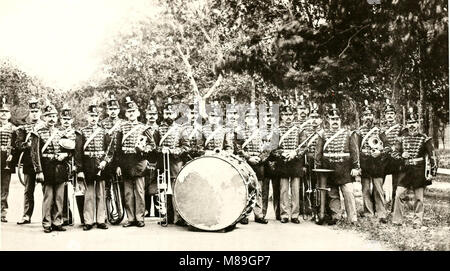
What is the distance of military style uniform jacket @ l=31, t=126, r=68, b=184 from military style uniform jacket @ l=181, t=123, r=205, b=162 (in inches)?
56.9

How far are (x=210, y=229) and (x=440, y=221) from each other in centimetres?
259

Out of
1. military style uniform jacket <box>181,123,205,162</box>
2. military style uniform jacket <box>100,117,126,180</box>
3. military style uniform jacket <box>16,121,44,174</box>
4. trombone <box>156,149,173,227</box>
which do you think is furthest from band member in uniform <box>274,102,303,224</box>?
military style uniform jacket <box>16,121,44,174</box>

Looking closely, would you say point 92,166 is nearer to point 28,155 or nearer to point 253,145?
point 28,155

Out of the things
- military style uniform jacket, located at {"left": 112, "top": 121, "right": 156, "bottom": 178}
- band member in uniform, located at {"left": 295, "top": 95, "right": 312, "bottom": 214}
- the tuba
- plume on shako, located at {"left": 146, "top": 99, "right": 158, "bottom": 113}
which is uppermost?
plume on shako, located at {"left": 146, "top": 99, "right": 158, "bottom": 113}

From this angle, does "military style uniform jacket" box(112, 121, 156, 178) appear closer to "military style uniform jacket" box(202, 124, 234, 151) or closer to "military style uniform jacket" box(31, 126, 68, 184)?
"military style uniform jacket" box(31, 126, 68, 184)

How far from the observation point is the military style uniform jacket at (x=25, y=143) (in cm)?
727

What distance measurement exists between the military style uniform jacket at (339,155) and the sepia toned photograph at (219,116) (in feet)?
0.05

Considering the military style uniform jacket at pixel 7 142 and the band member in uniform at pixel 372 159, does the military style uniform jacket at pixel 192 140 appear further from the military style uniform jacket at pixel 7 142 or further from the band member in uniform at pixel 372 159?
the military style uniform jacket at pixel 7 142

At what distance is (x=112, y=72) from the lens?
7488 mm

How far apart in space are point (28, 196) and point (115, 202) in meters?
1.04

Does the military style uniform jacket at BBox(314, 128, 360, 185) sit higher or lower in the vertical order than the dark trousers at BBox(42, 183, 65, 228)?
higher

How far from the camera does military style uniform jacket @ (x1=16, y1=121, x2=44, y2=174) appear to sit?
7.27m
